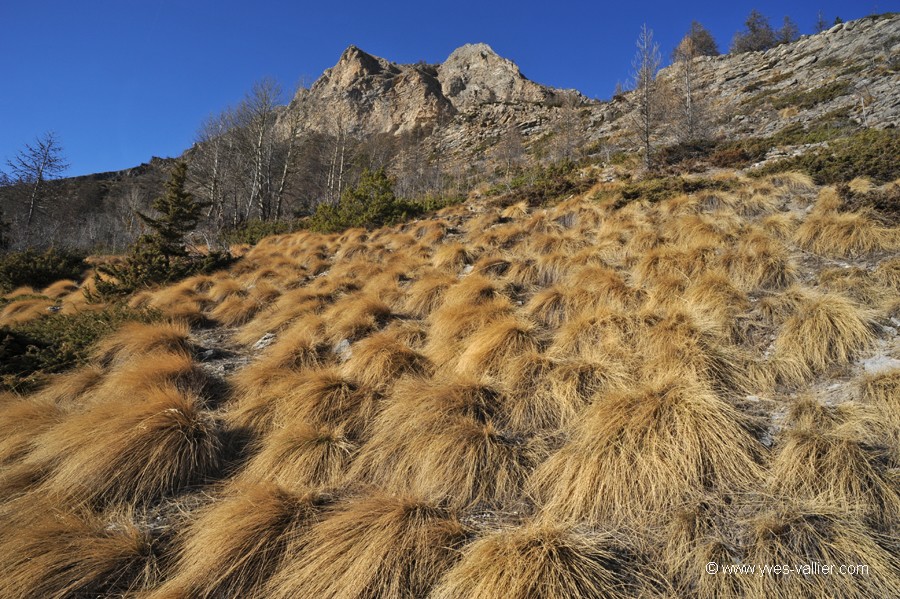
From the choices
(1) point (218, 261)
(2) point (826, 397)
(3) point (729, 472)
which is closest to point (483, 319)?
(3) point (729, 472)

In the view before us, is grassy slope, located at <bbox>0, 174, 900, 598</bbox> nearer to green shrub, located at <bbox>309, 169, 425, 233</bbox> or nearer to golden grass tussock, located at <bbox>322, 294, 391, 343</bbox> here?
golden grass tussock, located at <bbox>322, 294, 391, 343</bbox>

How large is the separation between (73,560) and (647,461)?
362cm

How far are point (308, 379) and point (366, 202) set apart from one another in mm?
12573

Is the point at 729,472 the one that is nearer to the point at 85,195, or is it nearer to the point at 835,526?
the point at 835,526

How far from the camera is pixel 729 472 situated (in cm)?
246

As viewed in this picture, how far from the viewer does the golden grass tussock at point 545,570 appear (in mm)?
1800

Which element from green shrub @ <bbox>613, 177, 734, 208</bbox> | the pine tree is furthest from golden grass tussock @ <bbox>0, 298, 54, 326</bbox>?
green shrub @ <bbox>613, 177, 734, 208</bbox>

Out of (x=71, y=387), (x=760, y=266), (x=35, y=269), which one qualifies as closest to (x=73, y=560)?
(x=71, y=387)

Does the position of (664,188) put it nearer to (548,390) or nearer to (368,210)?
(548,390)

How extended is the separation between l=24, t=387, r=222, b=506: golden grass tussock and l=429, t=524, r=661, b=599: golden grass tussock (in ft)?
7.84

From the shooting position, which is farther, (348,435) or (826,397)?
(348,435)

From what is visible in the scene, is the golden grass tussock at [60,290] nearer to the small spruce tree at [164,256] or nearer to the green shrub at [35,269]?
the small spruce tree at [164,256]

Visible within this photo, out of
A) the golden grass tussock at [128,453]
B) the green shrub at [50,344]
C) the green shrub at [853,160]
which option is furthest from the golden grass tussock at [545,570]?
the green shrub at [853,160]

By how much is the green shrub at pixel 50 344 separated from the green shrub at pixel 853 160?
1481cm
